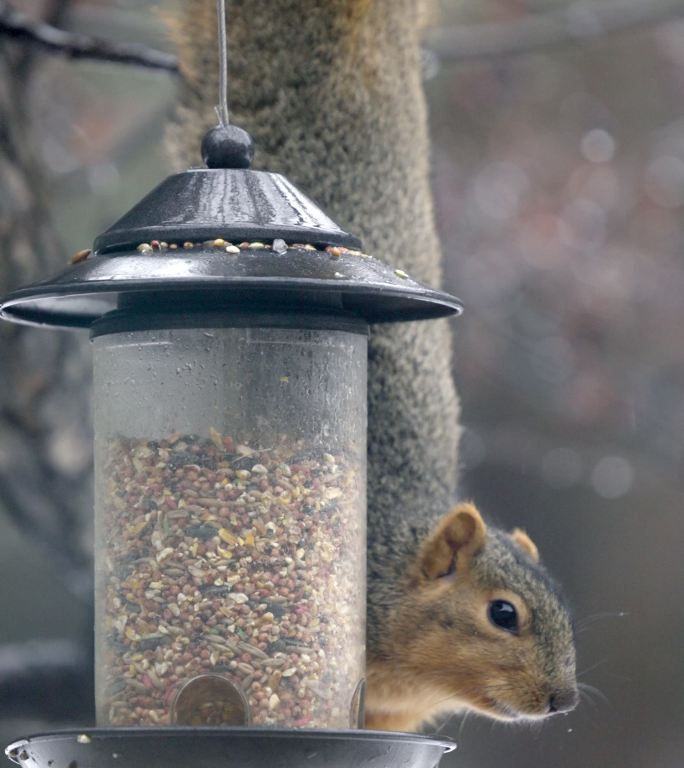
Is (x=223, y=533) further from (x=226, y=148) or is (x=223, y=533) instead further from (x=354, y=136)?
(x=354, y=136)

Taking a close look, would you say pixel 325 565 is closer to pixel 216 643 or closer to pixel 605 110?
pixel 216 643

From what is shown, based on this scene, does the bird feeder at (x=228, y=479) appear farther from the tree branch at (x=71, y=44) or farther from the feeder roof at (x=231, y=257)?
the tree branch at (x=71, y=44)

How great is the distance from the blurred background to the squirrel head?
145cm

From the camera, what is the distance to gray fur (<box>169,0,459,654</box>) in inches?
170

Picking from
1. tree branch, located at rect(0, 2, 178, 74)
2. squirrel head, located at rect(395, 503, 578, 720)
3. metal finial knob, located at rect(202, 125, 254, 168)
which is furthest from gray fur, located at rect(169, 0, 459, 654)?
metal finial knob, located at rect(202, 125, 254, 168)

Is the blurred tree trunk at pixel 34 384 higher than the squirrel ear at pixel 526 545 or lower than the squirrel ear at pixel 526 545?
higher

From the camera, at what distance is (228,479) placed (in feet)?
9.93

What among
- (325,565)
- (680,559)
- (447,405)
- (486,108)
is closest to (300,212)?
(325,565)

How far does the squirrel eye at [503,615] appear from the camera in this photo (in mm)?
3959

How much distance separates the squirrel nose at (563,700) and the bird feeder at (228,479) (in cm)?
76

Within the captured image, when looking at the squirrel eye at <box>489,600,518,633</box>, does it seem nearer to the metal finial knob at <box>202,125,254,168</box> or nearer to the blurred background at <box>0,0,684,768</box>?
the metal finial knob at <box>202,125,254,168</box>

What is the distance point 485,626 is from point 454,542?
20cm

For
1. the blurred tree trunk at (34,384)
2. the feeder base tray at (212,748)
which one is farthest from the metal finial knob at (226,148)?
the blurred tree trunk at (34,384)

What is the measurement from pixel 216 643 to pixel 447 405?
169 centimetres
